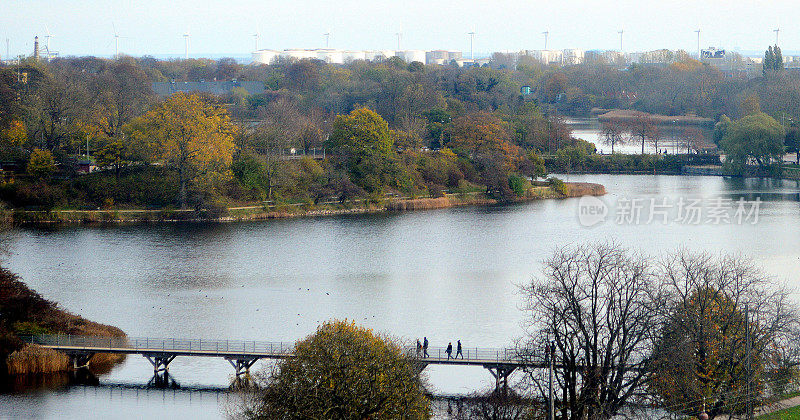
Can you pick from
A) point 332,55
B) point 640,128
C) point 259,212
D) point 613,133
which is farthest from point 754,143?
point 332,55

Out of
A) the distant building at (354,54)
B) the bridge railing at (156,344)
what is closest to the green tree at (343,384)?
the bridge railing at (156,344)

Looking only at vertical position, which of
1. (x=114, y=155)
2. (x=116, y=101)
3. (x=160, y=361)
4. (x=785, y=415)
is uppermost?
(x=116, y=101)

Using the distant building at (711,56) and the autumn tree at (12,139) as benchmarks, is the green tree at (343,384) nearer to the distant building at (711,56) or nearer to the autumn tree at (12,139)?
the autumn tree at (12,139)

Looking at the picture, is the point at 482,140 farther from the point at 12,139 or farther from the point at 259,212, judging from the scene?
the point at 12,139

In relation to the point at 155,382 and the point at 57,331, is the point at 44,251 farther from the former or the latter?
the point at 155,382

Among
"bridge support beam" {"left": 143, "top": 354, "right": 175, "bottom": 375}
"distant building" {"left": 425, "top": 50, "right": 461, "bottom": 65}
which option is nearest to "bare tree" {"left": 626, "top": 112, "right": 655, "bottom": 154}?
"bridge support beam" {"left": 143, "top": 354, "right": 175, "bottom": 375}

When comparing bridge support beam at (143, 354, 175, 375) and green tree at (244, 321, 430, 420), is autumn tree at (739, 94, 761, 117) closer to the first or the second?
bridge support beam at (143, 354, 175, 375)
